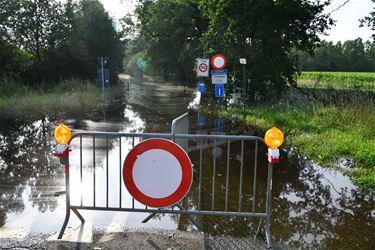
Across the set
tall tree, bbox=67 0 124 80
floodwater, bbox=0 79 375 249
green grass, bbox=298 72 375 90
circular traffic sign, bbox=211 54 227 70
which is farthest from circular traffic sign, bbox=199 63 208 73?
tall tree, bbox=67 0 124 80

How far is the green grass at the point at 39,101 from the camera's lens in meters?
17.2

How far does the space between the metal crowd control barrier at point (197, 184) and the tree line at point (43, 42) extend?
17361 mm

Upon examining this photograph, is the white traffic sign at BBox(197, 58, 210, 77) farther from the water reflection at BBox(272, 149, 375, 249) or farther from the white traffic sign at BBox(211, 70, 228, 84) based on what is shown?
the water reflection at BBox(272, 149, 375, 249)

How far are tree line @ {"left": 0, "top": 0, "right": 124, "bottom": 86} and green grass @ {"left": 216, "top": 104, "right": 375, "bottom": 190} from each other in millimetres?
16079

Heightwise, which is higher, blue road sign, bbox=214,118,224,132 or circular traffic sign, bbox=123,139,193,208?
circular traffic sign, bbox=123,139,193,208

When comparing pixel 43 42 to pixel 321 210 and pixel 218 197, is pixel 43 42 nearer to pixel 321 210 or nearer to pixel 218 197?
pixel 218 197

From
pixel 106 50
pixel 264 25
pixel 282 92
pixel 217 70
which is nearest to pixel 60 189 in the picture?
pixel 217 70

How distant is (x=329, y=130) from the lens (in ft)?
36.3

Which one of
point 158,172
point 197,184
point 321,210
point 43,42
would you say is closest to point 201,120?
point 197,184

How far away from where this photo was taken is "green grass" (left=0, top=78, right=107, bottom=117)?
56.3ft

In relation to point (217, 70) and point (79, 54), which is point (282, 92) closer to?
point (217, 70)

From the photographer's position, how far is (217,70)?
15859mm

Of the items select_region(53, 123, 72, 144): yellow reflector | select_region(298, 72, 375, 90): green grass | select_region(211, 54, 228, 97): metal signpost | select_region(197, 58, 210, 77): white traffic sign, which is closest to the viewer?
select_region(53, 123, 72, 144): yellow reflector

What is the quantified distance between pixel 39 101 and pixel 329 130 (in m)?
13.7
